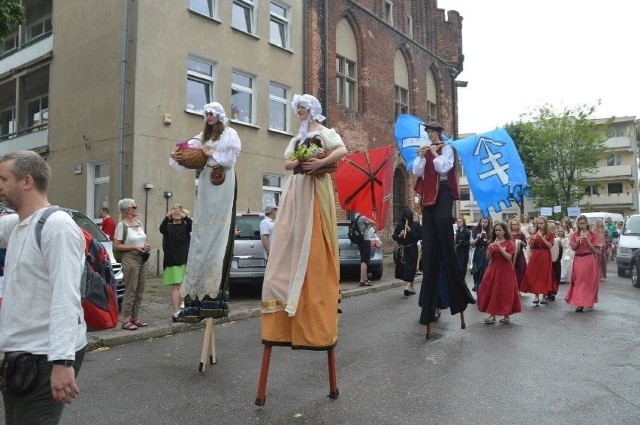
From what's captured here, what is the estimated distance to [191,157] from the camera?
17.1ft

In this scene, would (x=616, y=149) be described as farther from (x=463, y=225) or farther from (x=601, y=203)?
(x=463, y=225)

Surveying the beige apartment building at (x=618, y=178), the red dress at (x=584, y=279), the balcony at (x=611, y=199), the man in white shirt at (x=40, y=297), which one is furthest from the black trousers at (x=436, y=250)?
the balcony at (x=611, y=199)

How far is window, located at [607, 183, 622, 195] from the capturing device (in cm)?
6694

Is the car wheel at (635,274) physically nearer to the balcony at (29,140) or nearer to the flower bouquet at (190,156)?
the flower bouquet at (190,156)

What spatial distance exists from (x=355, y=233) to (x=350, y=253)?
0.99 m

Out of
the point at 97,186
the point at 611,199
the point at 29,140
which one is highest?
the point at 611,199

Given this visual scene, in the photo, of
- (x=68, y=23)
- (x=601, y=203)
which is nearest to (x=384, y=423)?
(x=68, y=23)

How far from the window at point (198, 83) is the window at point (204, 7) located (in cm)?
159

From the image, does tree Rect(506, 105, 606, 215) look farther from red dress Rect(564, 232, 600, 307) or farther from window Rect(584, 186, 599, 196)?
red dress Rect(564, 232, 600, 307)

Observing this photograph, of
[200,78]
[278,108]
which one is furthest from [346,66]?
[200,78]

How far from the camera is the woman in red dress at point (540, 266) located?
1120 cm

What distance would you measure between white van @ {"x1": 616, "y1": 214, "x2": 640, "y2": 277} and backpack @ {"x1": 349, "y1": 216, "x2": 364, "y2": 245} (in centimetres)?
954

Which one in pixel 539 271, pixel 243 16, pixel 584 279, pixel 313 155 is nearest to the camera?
pixel 313 155

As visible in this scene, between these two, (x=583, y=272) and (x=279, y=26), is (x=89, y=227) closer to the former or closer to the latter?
(x=583, y=272)
